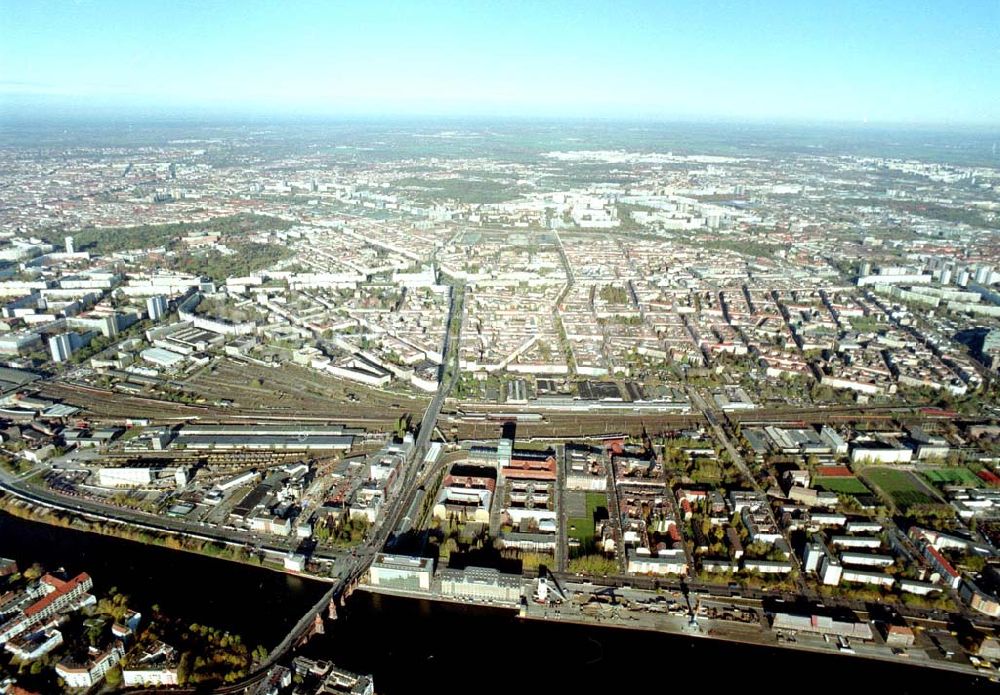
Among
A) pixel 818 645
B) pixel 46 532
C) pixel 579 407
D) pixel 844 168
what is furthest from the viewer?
pixel 844 168

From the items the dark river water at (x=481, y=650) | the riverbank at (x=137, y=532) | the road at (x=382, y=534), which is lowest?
the dark river water at (x=481, y=650)

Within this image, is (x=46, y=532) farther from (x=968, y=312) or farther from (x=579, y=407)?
(x=968, y=312)

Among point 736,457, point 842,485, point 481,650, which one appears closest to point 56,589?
point 481,650

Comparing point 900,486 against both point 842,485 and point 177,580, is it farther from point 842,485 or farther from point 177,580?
point 177,580

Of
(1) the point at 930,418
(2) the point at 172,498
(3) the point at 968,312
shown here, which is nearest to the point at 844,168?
(3) the point at 968,312

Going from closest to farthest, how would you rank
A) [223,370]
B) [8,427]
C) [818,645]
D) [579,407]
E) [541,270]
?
[818,645] → [8,427] → [579,407] → [223,370] → [541,270]

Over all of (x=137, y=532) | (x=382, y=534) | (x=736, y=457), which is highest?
(x=736, y=457)

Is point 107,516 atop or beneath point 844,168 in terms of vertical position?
beneath

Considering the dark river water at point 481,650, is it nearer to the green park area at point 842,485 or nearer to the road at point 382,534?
the road at point 382,534

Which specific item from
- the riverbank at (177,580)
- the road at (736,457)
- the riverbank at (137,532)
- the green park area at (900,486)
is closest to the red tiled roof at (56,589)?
the riverbank at (177,580)
